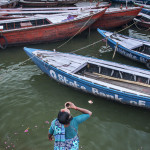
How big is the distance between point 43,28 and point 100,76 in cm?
659

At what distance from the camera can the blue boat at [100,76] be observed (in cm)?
671

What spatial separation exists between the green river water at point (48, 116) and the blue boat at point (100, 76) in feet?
1.57

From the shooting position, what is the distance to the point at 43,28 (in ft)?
41.4

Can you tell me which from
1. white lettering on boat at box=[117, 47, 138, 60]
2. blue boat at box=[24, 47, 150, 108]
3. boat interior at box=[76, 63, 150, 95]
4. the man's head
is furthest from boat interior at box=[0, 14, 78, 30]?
the man's head

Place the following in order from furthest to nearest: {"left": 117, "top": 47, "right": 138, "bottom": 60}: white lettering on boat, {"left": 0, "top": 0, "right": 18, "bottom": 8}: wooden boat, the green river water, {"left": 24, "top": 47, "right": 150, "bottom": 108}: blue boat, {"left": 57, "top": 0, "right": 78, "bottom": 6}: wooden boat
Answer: {"left": 57, "top": 0, "right": 78, "bottom": 6}: wooden boat
{"left": 0, "top": 0, "right": 18, "bottom": 8}: wooden boat
{"left": 117, "top": 47, "right": 138, "bottom": 60}: white lettering on boat
{"left": 24, "top": 47, "right": 150, "bottom": 108}: blue boat
the green river water

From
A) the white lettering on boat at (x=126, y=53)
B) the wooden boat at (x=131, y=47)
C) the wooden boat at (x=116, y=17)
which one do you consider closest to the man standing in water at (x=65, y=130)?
the wooden boat at (x=131, y=47)

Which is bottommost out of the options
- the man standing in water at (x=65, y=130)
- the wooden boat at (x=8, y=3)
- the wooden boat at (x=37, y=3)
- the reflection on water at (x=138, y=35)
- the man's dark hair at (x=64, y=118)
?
the man standing in water at (x=65, y=130)

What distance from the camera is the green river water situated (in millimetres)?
5637

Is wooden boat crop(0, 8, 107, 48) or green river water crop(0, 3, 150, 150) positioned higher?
wooden boat crop(0, 8, 107, 48)

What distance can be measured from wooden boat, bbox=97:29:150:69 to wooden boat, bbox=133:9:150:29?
6.16 m

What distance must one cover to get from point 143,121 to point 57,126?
448 cm

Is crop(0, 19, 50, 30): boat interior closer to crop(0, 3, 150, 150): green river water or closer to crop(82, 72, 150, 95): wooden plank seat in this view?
crop(0, 3, 150, 150): green river water

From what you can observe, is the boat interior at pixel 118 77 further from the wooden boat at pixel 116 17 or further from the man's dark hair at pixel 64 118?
the wooden boat at pixel 116 17

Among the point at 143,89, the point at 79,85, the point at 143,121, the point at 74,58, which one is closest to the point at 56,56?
the point at 74,58
